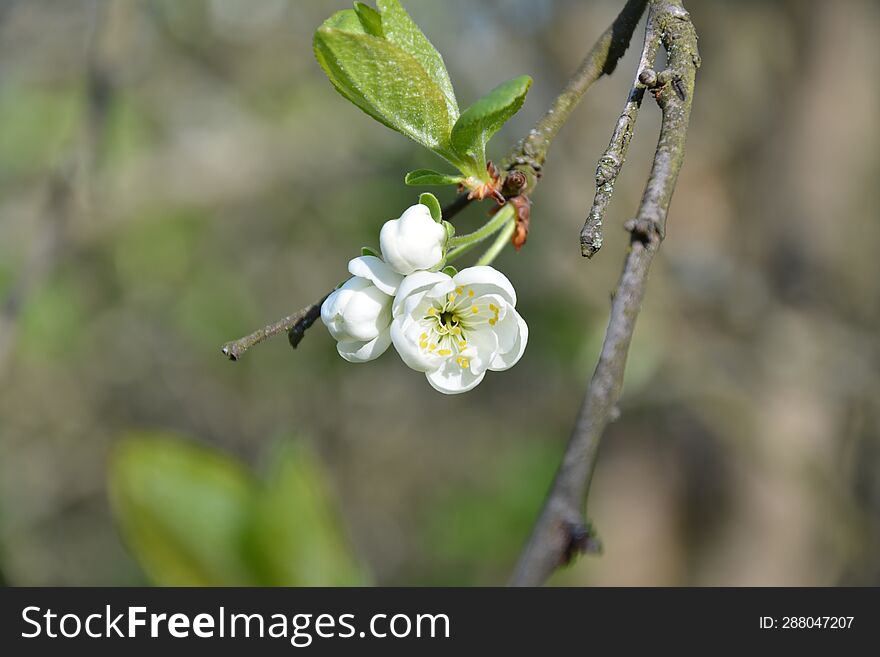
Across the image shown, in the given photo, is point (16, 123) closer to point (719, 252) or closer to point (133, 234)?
point (133, 234)

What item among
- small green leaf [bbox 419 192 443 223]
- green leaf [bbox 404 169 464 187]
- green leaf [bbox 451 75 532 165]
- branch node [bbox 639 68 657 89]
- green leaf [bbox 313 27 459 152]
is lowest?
small green leaf [bbox 419 192 443 223]

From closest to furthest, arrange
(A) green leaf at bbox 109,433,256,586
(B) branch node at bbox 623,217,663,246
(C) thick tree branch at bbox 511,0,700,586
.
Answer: (C) thick tree branch at bbox 511,0,700,586 < (B) branch node at bbox 623,217,663,246 < (A) green leaf at bbox 109,433,256,586

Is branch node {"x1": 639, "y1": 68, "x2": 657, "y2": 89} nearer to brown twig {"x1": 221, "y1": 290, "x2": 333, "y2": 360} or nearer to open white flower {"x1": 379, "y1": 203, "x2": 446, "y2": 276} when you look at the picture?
open white flower {"x1": 379, "y1": 203, "x2": 446, "y2": 276}

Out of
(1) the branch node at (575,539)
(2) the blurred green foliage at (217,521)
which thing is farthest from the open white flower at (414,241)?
(2) the blurred green foliage at (217,521)

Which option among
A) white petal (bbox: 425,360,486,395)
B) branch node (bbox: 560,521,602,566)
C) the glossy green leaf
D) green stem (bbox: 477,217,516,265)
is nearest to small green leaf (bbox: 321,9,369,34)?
the glossy green leaf

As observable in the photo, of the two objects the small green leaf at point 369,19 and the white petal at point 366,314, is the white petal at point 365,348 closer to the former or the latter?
the white petal at point 366,314

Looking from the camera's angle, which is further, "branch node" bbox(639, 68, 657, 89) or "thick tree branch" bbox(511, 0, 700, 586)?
"branch node" bbox(639, 68, 657, 89)

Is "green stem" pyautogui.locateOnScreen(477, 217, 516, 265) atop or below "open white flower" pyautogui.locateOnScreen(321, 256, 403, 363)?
atop
